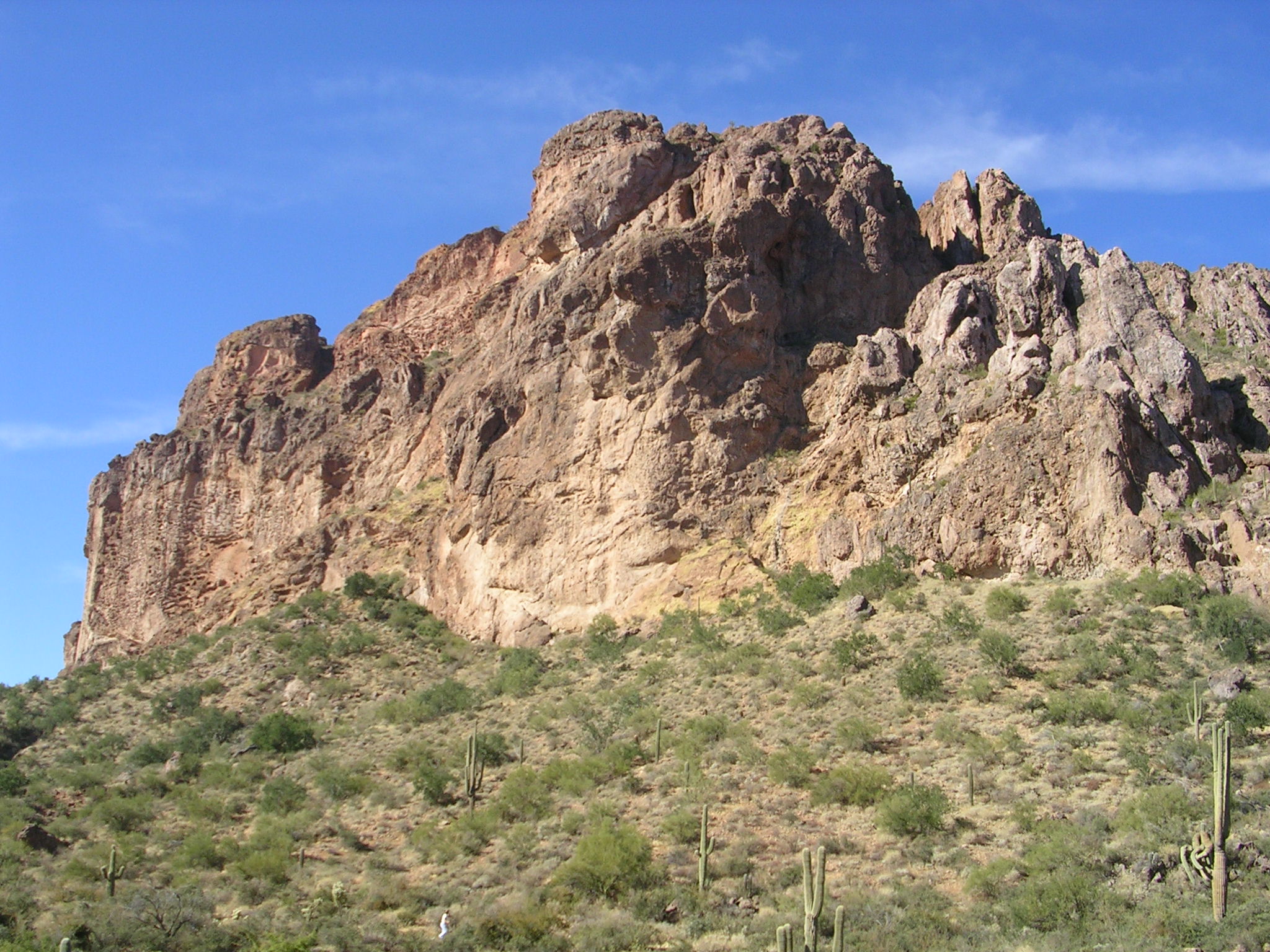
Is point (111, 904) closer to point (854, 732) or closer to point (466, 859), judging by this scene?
point (466, 859)

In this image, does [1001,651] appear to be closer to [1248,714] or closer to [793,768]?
[1248,714]

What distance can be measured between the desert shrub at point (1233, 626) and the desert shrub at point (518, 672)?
18.6m

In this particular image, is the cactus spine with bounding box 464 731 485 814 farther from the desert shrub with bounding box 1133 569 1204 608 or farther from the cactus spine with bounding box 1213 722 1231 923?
the desert shrub with bounding box 1133 569 1204 608

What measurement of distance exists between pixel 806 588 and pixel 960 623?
19.0ft

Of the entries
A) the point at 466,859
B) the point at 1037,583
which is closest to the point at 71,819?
the point at 466,859

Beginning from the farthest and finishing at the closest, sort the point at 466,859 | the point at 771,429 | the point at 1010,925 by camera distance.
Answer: the point at 771,429, the point at 466,859, the point at 1010,925

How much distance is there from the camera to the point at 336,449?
5656 cm

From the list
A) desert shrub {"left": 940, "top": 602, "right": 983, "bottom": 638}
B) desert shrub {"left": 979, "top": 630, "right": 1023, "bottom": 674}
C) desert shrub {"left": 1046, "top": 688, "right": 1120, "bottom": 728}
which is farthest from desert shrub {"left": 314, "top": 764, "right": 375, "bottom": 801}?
desert shrub {"left": 1046, "top": 688, "right": 1120, "bottom": 728}

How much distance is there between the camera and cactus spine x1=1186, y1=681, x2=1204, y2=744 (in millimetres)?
24984

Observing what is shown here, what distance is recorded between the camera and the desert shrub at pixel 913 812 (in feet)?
78.8

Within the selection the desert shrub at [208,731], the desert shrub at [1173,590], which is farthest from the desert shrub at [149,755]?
the desert shrub at [1173,590]

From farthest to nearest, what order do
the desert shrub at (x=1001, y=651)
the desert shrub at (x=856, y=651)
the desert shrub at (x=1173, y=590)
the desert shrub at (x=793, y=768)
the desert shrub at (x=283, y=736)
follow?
the desert shrub at (x=283, y=736)
the desert shrub at (x=856, y=651)
the desert shrub at (x=1173, y=590)
the desert shrub at (x=1001, y=651)
the desert shrub at (x=793, y=768)

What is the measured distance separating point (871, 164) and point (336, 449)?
26.1 meters

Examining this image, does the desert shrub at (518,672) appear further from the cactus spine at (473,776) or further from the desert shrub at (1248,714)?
the desert shrub at (1248,714)
